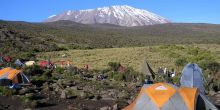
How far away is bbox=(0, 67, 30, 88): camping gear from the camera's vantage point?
2034cm

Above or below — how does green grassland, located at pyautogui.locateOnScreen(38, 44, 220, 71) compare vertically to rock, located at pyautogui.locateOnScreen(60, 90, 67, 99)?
below

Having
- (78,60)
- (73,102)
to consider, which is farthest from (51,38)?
(73,102)

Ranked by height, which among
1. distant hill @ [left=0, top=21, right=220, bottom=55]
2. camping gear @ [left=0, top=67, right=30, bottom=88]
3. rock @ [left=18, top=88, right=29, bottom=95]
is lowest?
distant hill @ [left=0, top=21, right=220, bottom=55]

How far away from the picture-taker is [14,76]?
67.6 ft

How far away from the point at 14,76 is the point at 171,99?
9.48m

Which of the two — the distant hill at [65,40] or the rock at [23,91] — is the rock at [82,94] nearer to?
the rock at [23,91]

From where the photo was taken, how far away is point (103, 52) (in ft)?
177

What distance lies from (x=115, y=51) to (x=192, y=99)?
4159 centimetres

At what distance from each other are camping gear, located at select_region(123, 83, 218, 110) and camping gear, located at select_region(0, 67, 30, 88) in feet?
27.1

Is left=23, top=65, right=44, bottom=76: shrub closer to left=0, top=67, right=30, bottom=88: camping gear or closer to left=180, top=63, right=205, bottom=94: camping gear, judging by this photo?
left=0, top=67, right=30, bottom=88: camping gear

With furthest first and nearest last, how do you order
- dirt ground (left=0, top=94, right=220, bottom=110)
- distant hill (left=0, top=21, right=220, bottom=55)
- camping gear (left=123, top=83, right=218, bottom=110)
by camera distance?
distant hill (left=0, top=21, right=220, bottom=55) < dirt ground (left=0, top=94, right=220, bottom=110) < camping gear (left=123, top=83, right=218, bottom=110)

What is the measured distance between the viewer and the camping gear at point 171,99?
13344mm

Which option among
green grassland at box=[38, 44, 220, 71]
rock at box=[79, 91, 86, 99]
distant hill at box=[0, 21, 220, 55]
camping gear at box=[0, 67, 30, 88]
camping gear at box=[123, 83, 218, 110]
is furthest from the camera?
distant hill at box=[0, 21, 220, 55]

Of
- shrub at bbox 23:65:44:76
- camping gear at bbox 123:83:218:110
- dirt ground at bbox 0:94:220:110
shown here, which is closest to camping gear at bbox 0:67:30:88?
dirt ground at bbox 0:94:220:110
